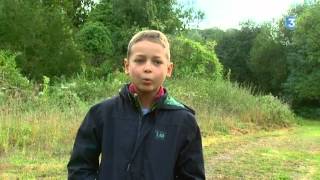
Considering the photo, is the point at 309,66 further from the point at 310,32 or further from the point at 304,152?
the point at 304,152

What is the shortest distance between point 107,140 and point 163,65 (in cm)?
42

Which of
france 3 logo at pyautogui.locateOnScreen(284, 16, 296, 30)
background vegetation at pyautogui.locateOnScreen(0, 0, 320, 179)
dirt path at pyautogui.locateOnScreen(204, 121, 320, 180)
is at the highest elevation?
france 3 logo at pyautogui.locateOnScreen(284, 16, 296, 30)

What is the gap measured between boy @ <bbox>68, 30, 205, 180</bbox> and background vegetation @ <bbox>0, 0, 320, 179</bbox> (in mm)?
4598

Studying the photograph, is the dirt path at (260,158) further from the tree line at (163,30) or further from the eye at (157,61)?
the tree line at (163,30)

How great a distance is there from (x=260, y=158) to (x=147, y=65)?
7690mm

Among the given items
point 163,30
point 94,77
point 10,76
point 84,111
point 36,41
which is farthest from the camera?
point 163,30

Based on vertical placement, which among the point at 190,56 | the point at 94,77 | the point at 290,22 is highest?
the point at 290,22

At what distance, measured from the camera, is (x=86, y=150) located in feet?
8.46

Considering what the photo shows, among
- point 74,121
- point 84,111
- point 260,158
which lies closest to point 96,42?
point 84,111

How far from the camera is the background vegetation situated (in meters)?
9.38

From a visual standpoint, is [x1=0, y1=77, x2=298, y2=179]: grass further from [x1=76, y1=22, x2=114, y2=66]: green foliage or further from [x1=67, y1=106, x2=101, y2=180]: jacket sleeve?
[x1=76, y1=22, x2=114, y2=66]: green foliage

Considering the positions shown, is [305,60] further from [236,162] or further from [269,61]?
[236,162]

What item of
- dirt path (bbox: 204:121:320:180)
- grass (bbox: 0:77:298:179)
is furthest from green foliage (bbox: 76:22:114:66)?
dirt path (bbox: 204:121:320:180)

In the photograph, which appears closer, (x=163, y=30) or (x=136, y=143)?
(x=136, y=143)
